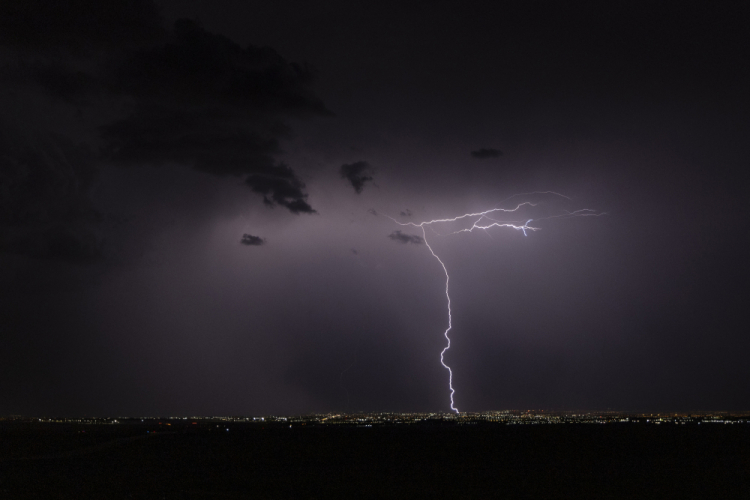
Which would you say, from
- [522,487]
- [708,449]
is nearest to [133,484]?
[522,487]

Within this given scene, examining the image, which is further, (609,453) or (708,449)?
(708,449)

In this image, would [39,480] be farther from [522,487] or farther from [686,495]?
[686,495]

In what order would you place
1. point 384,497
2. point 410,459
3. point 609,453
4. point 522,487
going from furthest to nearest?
1. point 609,453
2. point 410,459
3. point 522,487
4. point 384,497

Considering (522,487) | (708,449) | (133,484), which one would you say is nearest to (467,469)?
(522,487)

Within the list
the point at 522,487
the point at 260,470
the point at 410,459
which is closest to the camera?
the point at 522,487

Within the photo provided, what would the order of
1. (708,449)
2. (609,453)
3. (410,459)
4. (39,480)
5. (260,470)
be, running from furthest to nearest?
(708,449) → (609,453) → (410,459) → (260,470) → (39,480)

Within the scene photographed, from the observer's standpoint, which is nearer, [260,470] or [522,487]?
[522,487]

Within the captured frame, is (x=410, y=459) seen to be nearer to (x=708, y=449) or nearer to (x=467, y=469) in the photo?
(x=467, y=469)

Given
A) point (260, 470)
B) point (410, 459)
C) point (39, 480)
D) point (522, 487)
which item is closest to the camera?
point (522, 487)
